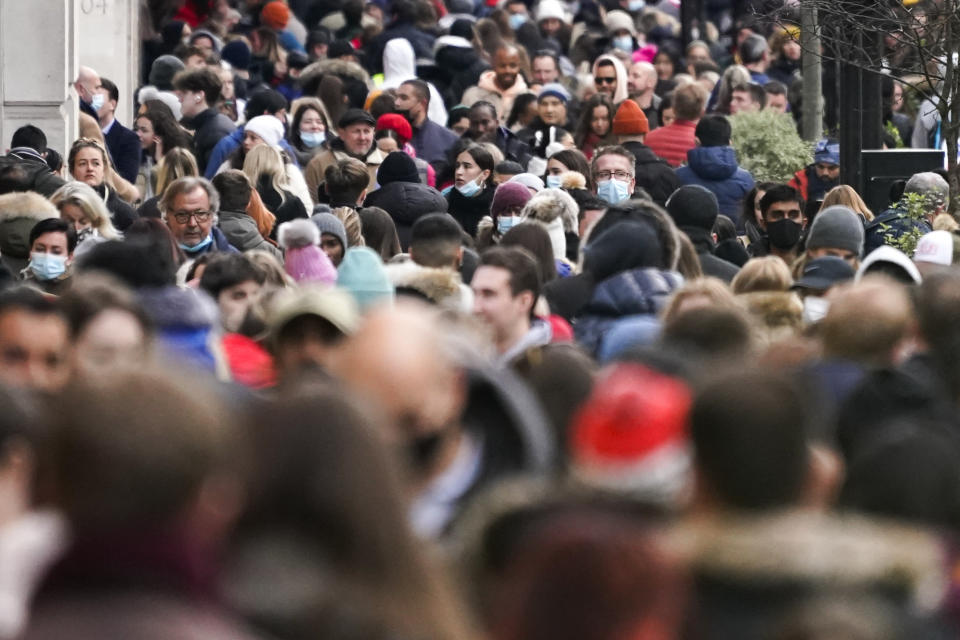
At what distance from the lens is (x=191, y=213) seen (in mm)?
10812

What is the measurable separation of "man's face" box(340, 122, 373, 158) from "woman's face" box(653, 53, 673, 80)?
25.9 ft

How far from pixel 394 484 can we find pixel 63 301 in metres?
2.86

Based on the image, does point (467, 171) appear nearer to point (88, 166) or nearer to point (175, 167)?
point (175, 167)

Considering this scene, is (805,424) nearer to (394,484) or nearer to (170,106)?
(394,484)

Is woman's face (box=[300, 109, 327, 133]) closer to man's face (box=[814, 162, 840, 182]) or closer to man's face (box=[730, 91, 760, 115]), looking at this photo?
man's face (box=[814, 162, 840, 182])

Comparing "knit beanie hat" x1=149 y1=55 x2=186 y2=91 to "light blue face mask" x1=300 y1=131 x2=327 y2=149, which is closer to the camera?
"light blue face mask" x1=300 y1=131 x2=327 y2=149

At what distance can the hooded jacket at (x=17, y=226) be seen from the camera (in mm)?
10445

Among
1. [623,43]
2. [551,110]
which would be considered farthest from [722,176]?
[623,43]

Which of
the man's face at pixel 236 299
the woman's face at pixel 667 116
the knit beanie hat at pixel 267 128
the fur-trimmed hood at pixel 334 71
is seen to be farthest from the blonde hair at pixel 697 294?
the fur-trimmed hood at pixel 334 71

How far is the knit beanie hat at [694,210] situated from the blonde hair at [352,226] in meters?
1.71

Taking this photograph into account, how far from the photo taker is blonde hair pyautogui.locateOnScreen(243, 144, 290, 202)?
13141 mm

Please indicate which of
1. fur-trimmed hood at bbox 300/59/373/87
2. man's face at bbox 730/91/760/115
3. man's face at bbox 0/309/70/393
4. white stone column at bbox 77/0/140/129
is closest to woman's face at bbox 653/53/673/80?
man's face at bbox 730/91/760/115

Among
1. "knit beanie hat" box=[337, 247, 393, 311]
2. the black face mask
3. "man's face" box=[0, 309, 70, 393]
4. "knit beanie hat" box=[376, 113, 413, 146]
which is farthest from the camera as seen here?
"knit beanie hat" box=[376, 113, 413, 146]

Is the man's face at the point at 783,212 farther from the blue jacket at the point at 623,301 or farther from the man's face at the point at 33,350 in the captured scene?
the man's face at the point at 33,350
